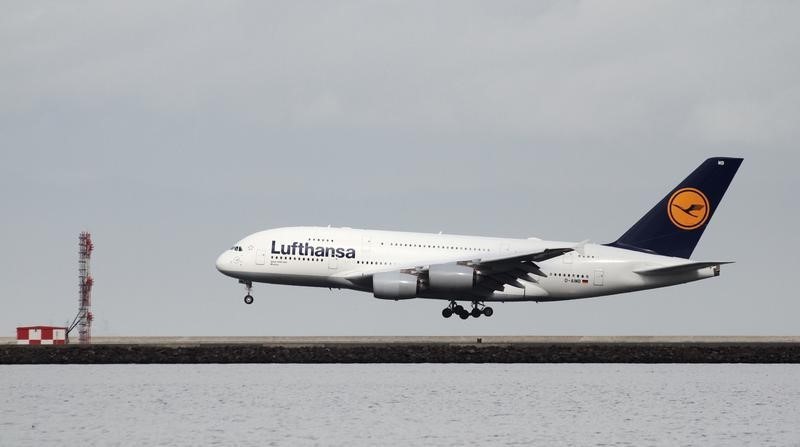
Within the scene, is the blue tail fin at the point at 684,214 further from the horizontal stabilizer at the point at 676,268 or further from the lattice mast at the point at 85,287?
the lattice mast at the point at 85,287

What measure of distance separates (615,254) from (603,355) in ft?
24.9

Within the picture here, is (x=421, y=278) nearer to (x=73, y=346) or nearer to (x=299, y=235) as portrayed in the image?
(x=299, y=235)

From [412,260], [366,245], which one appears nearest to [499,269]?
[412,260]

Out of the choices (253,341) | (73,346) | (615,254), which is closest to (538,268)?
(615,254)

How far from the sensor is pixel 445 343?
57.1 metres

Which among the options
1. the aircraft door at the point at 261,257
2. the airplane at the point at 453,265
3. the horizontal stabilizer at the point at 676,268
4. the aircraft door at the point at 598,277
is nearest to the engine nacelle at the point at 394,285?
the airplane at the point at 453,265

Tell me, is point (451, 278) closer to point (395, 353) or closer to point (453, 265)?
point (453, 265)

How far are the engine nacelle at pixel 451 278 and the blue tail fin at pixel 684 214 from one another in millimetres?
8825

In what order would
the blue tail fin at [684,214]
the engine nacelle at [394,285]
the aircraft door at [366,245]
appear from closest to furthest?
the engine nacelle at [394,285] → the aircraft door at [366,245] → the blue tail fin at [684,214]
